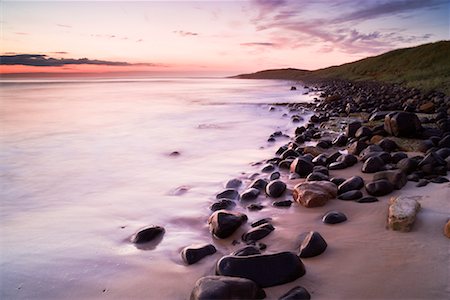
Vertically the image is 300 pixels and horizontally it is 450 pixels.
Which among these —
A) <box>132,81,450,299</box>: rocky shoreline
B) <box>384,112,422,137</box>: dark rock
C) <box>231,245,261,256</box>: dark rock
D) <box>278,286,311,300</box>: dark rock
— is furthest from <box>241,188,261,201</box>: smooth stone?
<box>384,112,422,137</box>: dark rock

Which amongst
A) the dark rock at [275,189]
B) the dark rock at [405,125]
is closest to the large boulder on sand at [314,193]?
the dark rock at [275,189]

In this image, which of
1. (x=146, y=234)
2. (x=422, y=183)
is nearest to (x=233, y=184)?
(x=146, y=234)

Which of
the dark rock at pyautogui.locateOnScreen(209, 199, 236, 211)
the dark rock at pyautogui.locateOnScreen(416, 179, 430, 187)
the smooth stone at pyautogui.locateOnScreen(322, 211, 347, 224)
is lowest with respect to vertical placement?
the dark rock at pyautogui.locateOnScreen(209, 199, 236, 211)

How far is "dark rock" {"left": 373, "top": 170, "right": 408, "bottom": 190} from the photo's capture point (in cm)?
346

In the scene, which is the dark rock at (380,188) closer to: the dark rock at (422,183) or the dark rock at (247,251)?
the dark rock at (422,183)

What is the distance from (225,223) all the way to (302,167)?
181 centimetres

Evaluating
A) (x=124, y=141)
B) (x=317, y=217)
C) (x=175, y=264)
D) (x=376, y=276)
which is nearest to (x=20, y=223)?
(x=175, y=264)

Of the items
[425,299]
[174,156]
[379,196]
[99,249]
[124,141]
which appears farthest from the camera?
[124,141]

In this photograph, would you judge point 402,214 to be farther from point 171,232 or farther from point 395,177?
point 171,232

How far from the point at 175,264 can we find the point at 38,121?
1122 centimetres

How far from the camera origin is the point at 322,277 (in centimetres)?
212

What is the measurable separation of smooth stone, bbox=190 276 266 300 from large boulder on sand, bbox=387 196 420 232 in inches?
48.4

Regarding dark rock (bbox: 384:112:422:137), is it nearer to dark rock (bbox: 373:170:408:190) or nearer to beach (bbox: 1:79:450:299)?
beach (bbox: 1:79:450:299)

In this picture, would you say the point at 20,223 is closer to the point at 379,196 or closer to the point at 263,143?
the point at 379,196
